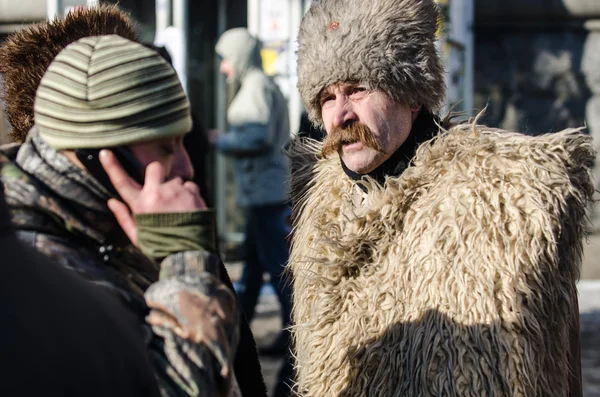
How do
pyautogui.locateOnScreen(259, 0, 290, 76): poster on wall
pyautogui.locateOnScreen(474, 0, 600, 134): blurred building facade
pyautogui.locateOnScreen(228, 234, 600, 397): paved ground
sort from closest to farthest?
1. pyautogui.locateOnScreen(228, 234, 600, 397): paved ground
2. pyautogui.locateOnScreen(259, 0, 290, 76): poster on wall
3. pyautogui.locateOnScreen(474, 0, 600, 134): blurred building facade

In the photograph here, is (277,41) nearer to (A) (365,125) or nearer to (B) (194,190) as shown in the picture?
(A) (365,125)

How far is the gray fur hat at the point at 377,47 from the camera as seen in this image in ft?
7.39

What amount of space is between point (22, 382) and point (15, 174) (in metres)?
0.51

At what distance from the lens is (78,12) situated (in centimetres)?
205

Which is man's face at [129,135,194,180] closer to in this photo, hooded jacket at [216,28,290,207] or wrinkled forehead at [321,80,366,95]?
wrinkled forehead at [321,80,366,95]

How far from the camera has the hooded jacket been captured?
197 inches

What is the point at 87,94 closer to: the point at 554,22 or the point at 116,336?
the point at 116,336

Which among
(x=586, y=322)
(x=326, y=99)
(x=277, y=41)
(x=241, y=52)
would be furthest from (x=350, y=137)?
(x=277, y=41)

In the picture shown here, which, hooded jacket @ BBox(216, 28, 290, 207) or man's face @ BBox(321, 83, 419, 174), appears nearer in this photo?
man's face @ BBox(321, 83, 419, 174)

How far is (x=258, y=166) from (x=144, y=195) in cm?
370

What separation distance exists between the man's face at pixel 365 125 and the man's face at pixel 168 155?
90 centimetres

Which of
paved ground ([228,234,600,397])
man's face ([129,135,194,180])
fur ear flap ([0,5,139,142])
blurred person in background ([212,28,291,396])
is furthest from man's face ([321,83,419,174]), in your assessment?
blurred person in background ([212,28,291,396])

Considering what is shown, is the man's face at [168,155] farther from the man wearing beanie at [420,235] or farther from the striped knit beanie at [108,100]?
the man wearing beanie at [420,235]

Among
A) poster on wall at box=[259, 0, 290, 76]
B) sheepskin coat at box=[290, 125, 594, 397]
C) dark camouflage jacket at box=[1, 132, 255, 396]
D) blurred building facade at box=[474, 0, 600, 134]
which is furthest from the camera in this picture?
blurred building facade at box=[474, 0, 600, 134]
